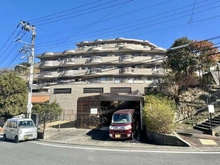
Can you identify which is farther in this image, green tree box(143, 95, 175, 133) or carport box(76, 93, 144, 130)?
carport box(76, 93, 144, 130)

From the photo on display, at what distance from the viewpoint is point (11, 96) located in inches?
984

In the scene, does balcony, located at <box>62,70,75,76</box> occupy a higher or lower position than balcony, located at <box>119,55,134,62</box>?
lower

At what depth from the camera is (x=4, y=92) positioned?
81.7 feet

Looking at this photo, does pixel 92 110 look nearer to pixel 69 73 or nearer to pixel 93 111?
pixel 93 111

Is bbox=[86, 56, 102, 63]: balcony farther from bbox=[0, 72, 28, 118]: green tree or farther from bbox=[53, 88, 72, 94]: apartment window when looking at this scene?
bbox=[0, 72, 28, 118]: green tree

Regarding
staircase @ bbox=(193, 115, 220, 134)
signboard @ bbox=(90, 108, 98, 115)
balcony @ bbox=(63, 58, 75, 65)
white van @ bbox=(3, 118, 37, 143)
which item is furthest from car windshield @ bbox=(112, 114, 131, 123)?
balcony @ bbox=(63, 58, 75, 65)

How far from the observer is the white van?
14.5 m

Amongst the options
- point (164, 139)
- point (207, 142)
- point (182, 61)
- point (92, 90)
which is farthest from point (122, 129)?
point (92, 90)

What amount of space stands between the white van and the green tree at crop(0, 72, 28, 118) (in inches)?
372

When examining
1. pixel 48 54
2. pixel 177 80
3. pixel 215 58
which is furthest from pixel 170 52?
pixel 48 54

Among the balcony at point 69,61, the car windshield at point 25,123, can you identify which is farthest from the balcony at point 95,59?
the car windshield at point 25,123

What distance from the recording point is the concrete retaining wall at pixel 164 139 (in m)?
10.5

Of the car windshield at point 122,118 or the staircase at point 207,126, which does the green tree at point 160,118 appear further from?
the staircase at point 207,126

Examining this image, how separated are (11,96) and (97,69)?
54.8 feet
